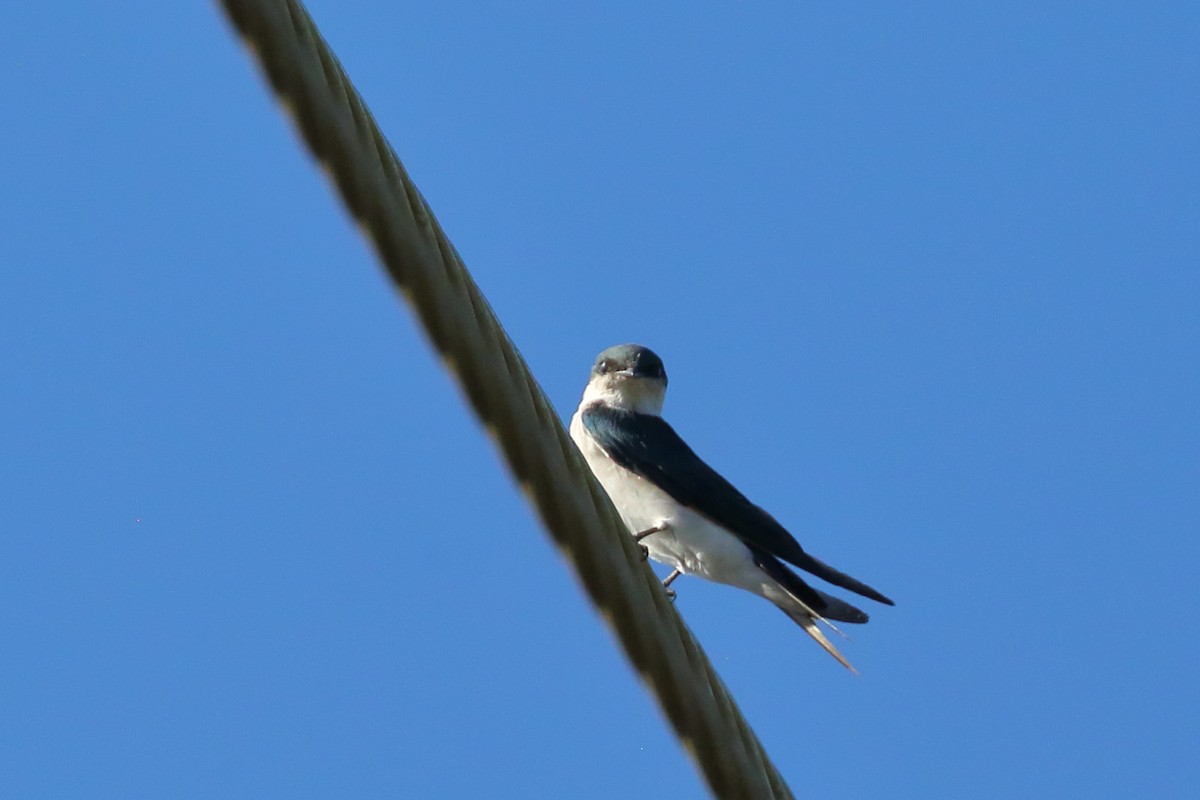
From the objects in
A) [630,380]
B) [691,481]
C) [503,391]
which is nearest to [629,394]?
[630,380]

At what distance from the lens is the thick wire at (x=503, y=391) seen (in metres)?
2.12

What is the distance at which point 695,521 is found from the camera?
5969mm

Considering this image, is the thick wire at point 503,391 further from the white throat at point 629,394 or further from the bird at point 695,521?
the white throat at point 629,394

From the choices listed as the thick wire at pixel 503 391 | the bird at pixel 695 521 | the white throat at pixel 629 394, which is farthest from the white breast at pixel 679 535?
the thick wire at pixel 503 391

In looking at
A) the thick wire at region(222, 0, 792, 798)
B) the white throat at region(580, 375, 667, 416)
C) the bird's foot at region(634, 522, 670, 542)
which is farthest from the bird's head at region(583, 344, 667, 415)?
the thick wire at region(222, 0, 792, 798)

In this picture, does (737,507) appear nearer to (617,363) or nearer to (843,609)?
(843,609)

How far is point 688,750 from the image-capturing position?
2764 mm

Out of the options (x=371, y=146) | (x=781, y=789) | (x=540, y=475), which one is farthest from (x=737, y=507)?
(x=371, y=146)

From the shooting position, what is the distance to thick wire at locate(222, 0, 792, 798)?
83.5 inches

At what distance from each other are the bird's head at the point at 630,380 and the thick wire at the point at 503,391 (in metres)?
4.08

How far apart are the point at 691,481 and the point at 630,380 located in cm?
96

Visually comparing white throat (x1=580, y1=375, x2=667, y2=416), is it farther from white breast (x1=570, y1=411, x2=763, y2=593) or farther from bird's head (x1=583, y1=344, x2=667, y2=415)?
white breast (x1=570, y1=411, x2=763, y2=593)

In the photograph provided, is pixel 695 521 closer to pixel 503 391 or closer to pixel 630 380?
pixel 630 380

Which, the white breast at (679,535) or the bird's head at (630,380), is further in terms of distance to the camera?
the bird's head at (630,380)
